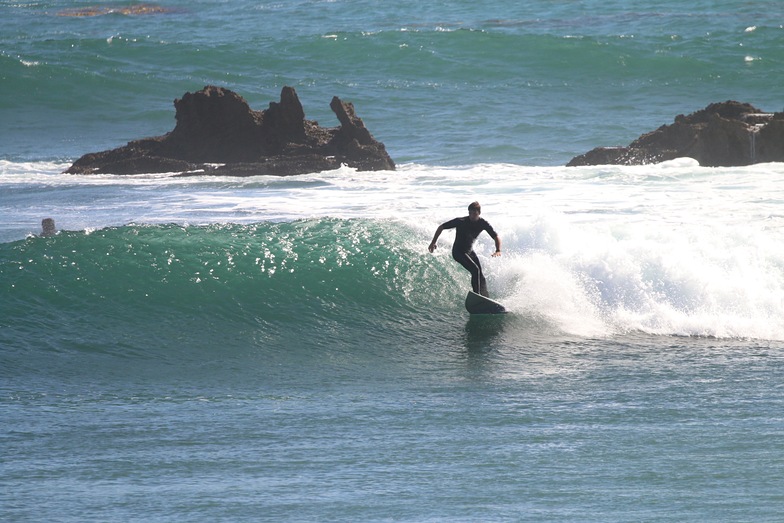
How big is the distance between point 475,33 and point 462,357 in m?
30.9

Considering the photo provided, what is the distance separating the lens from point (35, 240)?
1506 centimetres

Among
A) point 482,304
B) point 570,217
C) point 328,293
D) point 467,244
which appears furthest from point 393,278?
point 570,217

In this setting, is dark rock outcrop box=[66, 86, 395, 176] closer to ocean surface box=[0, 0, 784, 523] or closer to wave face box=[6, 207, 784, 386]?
ocean surface box=[0, 0, 784, 523]

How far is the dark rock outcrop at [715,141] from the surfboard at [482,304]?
9286mm

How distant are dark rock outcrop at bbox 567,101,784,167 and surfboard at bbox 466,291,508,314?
9286 mm

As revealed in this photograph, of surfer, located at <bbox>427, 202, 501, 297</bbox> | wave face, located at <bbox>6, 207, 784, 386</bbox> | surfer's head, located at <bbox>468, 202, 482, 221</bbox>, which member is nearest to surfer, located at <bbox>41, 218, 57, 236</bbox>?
wave face, located at <bbox>6, 207, 784, 386</bbox>

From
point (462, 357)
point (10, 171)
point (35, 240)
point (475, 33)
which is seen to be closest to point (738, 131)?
point (462, 357)

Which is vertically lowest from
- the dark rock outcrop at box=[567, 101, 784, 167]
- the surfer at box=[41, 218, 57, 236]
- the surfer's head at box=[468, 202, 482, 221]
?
the surfer at box=[41, 218, 57, 236]

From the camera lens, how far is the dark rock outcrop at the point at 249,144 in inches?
846

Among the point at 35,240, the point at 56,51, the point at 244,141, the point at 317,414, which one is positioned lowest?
the point at 317,414

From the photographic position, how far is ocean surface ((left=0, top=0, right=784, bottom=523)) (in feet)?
24.5

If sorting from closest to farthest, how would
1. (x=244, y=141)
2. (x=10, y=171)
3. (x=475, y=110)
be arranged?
(x=244, y=141)
(x=10, y=171)
(x=475, y=110)

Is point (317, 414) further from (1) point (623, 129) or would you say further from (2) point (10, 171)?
(1) point (623, 129)

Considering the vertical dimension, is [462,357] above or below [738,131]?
below
